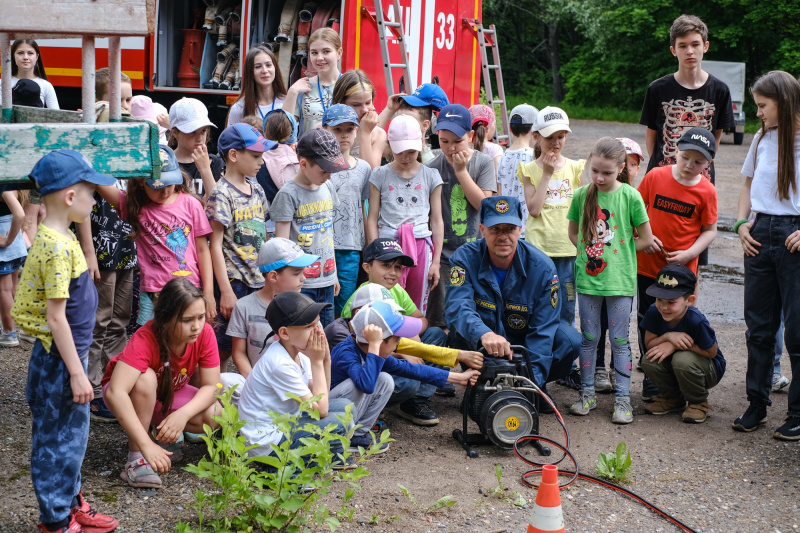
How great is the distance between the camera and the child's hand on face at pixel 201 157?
484 cm

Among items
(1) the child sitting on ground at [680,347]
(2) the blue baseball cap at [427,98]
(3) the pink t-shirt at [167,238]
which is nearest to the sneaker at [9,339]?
(3) the pink t-shirt at [167,238]

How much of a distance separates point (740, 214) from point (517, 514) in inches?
101

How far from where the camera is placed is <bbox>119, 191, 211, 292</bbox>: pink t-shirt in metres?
4.40

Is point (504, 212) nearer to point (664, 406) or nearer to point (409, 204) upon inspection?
point (409, 204)

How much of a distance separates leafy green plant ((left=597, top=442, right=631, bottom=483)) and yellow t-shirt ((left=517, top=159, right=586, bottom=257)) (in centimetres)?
165

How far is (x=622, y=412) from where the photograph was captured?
4.97m

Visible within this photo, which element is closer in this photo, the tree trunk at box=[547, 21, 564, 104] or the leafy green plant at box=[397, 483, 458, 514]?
the leafy green plant at box=[397, 483, 458, 514]

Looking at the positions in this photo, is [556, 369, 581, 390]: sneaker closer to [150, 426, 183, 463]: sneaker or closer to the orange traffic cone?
the orange traffic cone

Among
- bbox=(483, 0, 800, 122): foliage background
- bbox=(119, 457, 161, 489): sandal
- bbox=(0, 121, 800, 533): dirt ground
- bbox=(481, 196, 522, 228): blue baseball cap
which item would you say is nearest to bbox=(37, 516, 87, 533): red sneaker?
bbox=(0, 121, 800, 533): dirt ground

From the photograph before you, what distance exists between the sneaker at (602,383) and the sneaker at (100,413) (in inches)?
121

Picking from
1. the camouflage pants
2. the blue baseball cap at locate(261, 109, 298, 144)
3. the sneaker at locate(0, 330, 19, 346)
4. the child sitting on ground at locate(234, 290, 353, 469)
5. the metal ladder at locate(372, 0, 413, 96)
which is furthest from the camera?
the metal ladder at locate(372, 0, 413, 96)

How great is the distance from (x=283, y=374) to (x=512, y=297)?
1.71 meters

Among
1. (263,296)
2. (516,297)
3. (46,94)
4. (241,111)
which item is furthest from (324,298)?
(46,94)

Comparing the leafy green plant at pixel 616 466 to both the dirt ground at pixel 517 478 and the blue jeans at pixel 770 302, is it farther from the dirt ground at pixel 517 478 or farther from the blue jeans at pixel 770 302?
the blue jeans at pixel 770 302
